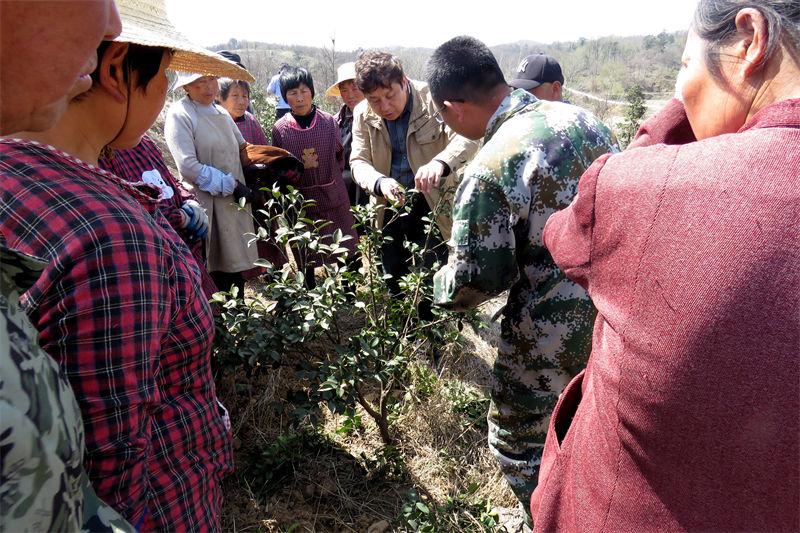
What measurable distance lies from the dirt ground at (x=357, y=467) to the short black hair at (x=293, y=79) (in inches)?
90.4

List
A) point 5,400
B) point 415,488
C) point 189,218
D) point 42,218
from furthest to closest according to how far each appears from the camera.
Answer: point 415,488 < point 189,218 < point 42,218 < point 5,400

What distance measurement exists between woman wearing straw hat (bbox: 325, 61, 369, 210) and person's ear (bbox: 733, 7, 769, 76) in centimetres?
354

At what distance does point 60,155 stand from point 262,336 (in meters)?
1.17

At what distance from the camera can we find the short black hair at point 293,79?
396 cm

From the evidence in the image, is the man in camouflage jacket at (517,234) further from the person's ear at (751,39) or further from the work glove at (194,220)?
the work glove at (194,220)

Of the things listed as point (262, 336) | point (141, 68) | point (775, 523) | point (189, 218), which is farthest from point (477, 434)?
point (141, 68)

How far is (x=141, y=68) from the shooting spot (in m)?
1.19

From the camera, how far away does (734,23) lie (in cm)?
83

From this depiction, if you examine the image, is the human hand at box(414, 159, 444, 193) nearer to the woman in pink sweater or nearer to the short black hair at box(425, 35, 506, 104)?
the short black hair at box(425, 35, 506, 104)

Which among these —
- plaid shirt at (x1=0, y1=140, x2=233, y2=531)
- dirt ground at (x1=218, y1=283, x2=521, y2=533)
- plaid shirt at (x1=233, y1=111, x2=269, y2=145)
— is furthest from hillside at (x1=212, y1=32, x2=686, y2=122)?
plaid shirt at (x1=0, y1=140, x2=233, y2=531)

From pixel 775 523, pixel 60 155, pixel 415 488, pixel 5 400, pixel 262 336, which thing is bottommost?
pixel 415 488

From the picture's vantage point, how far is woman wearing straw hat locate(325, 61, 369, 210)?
13.9 ft

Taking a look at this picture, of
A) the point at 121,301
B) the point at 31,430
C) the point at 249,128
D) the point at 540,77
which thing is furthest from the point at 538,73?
the point at 31,430

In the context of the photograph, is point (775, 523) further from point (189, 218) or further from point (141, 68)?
point (189, 218)
